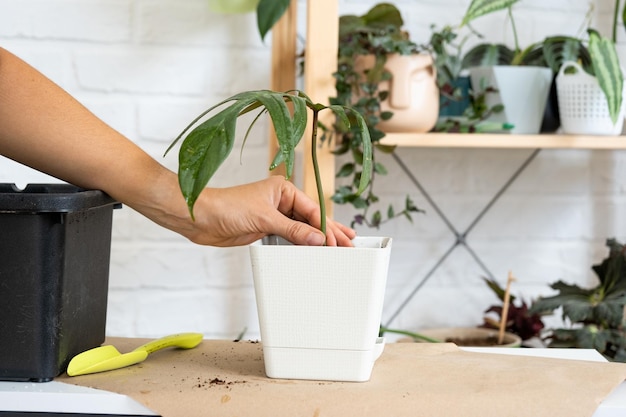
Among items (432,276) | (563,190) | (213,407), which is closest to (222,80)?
(432,276)

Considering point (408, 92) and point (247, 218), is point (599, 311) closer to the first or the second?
point (408, 92)

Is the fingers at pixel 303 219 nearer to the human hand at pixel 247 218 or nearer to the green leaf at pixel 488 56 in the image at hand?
the human hand at pixel 247 218

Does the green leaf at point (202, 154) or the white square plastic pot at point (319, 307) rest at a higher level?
the green leaf at point (202, 154)

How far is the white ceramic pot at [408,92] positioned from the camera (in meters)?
1.48

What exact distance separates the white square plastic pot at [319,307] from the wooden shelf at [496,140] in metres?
0.72

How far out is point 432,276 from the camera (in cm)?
182

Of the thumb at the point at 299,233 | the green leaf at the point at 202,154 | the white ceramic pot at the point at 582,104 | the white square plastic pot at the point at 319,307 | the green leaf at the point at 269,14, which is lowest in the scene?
the white square plastic pot at the point at 319,307

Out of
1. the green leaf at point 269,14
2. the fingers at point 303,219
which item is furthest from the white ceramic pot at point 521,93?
the fingers at point 303,219

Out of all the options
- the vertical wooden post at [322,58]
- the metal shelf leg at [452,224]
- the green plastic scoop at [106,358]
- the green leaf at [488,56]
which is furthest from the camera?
the metal shelf leg at [452,224]

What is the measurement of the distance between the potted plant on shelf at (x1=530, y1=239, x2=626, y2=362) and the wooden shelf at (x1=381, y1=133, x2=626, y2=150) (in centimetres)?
21

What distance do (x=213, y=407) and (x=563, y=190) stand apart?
1297mm

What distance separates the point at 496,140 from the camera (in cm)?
151

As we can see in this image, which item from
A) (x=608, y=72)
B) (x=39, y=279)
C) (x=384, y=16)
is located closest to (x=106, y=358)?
(x=39, y=279)

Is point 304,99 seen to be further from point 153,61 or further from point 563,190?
point 563,190
